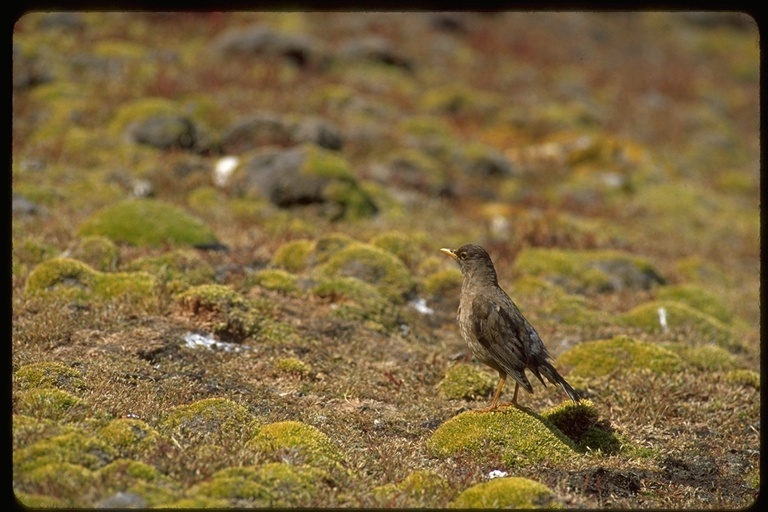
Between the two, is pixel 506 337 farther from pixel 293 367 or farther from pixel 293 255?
pixel 293 255

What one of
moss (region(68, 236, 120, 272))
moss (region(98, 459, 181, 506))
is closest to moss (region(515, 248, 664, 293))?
moss (region(68, 236, 120, 272))

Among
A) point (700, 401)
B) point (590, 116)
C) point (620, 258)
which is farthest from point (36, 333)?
point (590, 116)

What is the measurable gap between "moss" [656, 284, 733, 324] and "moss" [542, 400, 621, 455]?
22.8ft

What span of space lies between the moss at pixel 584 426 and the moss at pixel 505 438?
57 centimetres

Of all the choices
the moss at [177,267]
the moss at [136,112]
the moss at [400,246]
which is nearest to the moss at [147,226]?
the moss at [177,267]

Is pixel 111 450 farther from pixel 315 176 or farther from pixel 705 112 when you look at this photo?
pixel 705 112

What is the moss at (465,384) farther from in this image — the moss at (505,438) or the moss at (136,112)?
the moss at (136,112)

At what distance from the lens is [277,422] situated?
8.70 m

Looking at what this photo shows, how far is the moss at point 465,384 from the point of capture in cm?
1074

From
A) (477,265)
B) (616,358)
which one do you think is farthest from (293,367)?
(616,358)

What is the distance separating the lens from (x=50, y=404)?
8109mm

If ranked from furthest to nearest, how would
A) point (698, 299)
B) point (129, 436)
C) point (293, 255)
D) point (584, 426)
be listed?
point (698, 299) < point (293, 255) < point (584, 426) < point (129, 436)

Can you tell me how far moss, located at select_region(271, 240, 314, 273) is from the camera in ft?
47.9

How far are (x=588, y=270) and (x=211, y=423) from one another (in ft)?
34.6
